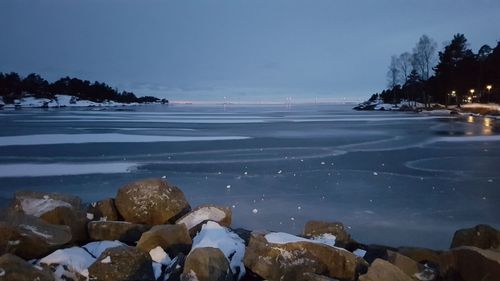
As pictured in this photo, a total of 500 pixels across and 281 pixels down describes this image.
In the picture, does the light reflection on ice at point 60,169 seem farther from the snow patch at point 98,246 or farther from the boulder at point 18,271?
the boulder at point 18,271

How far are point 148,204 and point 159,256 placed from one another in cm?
163

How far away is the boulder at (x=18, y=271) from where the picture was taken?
4.47 meters

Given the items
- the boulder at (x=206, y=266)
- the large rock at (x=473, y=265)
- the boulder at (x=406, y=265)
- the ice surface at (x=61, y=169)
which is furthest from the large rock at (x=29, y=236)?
the ice surface at (x=61, y=169)

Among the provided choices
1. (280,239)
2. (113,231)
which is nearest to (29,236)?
(113,231)

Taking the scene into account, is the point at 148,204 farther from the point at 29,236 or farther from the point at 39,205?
the point at 29,236

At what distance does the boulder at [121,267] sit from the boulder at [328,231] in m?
2.09

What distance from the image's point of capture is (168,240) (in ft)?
19.1

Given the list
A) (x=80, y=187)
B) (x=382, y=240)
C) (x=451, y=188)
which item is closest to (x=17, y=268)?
(x=382, y=240)

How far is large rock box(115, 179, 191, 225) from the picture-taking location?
710 centimetres

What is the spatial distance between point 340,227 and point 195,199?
342 cm

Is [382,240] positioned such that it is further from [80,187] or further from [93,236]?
[80,187]

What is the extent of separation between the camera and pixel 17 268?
4.54 metres

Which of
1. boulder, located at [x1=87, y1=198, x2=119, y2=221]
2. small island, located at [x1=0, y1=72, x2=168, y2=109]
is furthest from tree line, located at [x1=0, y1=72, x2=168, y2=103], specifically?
boulder, located at [x1=87, y1=198, x2=119, y2=221]

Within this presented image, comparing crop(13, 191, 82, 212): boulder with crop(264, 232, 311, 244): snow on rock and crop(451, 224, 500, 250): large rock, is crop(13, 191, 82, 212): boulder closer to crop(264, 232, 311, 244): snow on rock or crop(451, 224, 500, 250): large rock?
crop(264, 232, 311, 244): snow on rock
